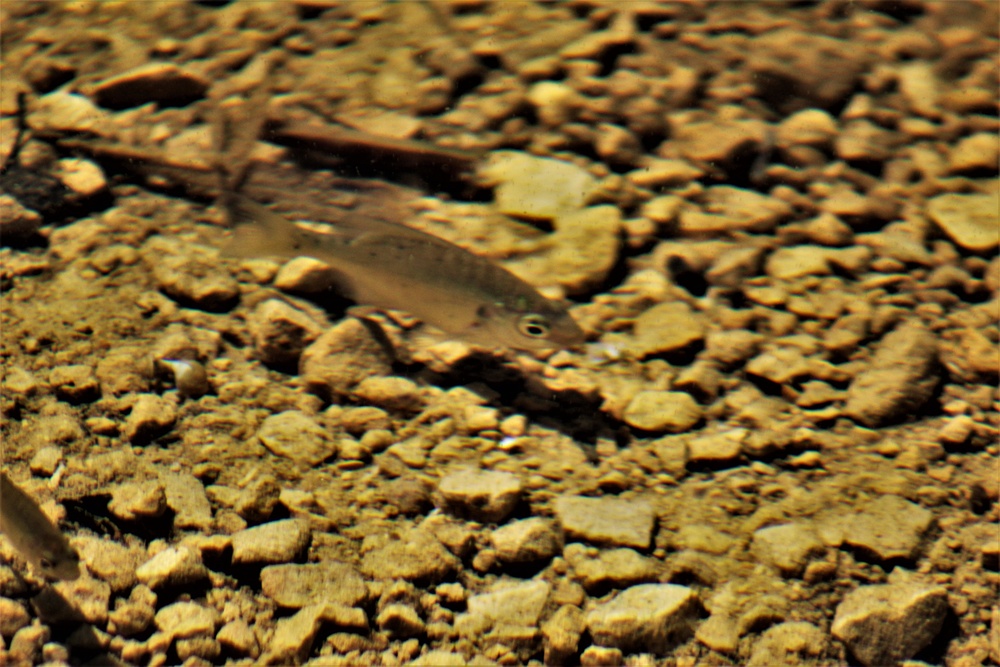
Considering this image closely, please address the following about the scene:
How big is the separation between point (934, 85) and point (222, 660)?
13.4 ft

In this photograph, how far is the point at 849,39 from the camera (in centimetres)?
443

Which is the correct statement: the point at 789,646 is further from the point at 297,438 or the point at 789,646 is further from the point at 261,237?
the point at 261,237

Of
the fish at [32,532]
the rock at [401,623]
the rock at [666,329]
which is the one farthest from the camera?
the rock at [666,329]

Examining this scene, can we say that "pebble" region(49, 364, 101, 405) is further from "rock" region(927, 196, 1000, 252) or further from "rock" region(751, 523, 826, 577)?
"rock" region(927, 196, 1000, 252)

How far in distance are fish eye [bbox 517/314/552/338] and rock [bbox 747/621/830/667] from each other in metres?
1.19

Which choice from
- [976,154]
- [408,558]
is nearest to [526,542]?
[408,558]

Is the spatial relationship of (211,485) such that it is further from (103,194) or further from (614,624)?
(103,194)

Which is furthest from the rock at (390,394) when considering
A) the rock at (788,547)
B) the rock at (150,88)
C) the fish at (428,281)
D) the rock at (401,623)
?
the rock at (150,88)

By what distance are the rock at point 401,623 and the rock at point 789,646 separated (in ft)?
2.80

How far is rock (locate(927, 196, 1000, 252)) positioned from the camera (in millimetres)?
3404

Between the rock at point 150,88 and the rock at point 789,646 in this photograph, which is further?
the rock at point 150,88

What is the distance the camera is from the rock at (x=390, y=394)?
9.23ft

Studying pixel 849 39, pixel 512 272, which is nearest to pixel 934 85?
pixel 849 39

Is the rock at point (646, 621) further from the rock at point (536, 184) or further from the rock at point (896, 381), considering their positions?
the rock at point (536, 184)
